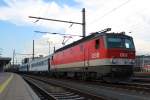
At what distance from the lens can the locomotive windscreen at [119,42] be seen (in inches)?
920

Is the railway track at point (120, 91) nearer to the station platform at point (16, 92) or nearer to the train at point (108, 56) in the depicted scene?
the train at point (108, 56)

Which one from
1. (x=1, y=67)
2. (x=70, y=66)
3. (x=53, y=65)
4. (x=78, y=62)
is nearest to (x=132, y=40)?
(x=78, y=62)

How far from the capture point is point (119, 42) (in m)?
23.7

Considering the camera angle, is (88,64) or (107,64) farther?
(88,64)

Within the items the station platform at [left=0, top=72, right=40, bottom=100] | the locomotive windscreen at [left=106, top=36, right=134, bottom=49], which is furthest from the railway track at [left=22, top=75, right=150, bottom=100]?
the locomotive windscreen at [left=106, top=36, right=134, bottom=49]

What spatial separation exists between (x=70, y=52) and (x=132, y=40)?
980 cm

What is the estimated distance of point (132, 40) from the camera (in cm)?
2436

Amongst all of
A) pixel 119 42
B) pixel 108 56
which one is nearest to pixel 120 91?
pixel 108 56

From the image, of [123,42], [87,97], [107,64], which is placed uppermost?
[123,42]

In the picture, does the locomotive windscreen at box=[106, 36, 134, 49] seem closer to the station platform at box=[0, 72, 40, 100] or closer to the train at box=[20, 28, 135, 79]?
the train at box=[20, 28, 135, 79]

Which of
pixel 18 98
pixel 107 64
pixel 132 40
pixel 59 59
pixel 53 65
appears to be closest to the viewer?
pixel 18 98

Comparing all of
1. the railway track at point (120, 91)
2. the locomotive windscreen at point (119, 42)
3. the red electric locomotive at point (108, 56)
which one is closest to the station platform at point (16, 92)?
the railway track at point (120, 91)

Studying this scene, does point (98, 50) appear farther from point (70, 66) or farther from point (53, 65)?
point (53, 65)

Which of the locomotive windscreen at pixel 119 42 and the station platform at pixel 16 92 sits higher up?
the locomotive windscreen at pixel 119 42
